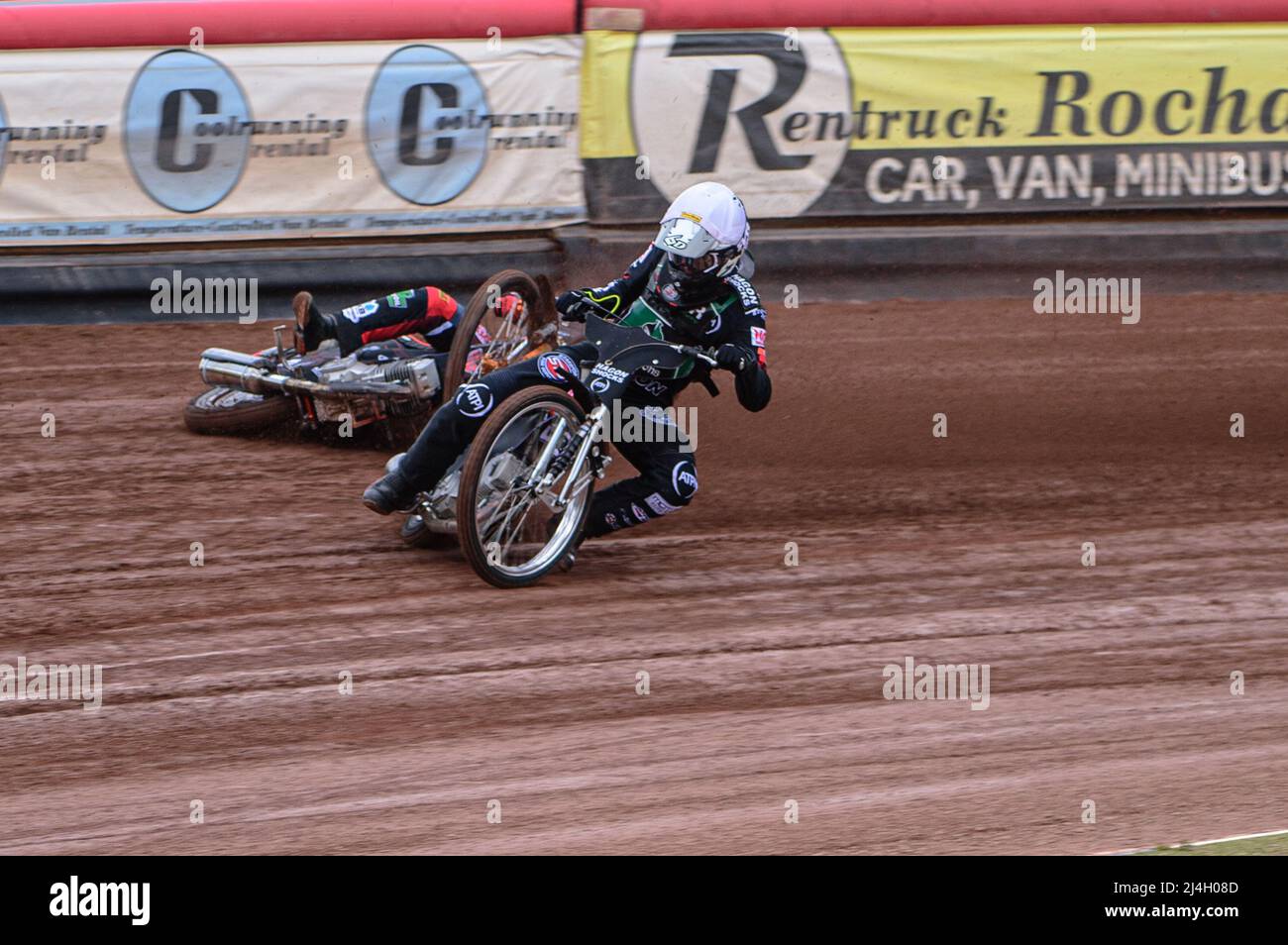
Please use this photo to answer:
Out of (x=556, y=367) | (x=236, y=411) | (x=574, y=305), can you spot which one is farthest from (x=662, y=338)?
(x=236, y=411)

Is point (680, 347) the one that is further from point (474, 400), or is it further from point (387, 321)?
point (387, 321)

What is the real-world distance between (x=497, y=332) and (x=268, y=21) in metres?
3.11

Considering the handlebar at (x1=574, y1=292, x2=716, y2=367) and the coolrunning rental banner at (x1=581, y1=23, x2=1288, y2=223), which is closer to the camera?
the handlebar at (x1=574, y1=292, x2=716, y2=367)

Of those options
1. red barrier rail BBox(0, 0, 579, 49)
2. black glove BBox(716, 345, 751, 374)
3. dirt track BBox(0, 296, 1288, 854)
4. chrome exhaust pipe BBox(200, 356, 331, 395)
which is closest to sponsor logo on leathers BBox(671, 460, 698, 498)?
dirt track BBox(0, 296, 1288, 854)

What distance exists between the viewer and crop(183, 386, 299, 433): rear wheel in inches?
305

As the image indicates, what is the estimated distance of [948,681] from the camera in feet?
18.8

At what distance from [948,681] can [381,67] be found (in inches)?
224

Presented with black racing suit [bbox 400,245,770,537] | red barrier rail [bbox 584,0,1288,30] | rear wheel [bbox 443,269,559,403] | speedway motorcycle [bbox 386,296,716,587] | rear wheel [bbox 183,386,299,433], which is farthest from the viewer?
red barrier rail [bbox 584,0,1288,30]

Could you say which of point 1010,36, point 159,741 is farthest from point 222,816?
point 1010,36

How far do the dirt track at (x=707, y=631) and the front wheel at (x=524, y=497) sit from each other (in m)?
0.20

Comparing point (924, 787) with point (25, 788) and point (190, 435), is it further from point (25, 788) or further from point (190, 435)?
point (190, 435)

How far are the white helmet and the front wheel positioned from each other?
79 cm

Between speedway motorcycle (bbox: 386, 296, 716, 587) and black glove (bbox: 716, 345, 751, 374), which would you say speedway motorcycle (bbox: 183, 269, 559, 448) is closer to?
speedway motorcycle (bbox: 386, 296, 716, 587)

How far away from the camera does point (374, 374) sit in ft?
24.2
